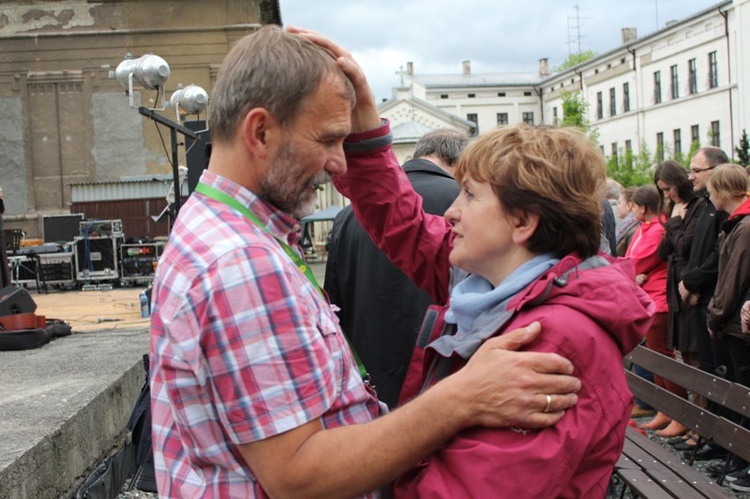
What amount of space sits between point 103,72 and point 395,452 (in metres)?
27.4

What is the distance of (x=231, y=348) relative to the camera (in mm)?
1436

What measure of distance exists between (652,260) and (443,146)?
13.7 feet

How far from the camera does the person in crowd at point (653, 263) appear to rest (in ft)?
25.5

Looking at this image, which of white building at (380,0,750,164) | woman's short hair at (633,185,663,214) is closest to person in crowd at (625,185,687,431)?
woman's short hair at (633,185,663,214)

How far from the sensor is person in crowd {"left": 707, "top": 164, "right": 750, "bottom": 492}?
5.84 meters

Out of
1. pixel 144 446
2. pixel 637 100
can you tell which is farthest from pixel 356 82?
pixel 637 100

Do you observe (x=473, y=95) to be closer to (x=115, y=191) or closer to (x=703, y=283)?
(x=115, y=191)

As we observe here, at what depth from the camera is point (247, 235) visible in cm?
153

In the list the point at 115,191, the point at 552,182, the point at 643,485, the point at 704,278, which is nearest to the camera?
the point at 552,182

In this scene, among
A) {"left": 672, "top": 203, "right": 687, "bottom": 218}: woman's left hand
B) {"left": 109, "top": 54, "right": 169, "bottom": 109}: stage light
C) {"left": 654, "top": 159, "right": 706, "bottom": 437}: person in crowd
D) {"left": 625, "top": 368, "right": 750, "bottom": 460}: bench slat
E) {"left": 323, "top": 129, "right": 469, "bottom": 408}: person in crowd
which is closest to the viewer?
{"left": 323, "top": 129, "right": 469, "bottom": 408}: person in crowd

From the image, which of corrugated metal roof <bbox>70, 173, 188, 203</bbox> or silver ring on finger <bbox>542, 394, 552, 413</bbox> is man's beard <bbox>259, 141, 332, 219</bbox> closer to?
silver ring on finger <bbox>542, 394, 552, 413</bbox>

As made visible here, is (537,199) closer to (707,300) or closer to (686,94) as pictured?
(707,300)

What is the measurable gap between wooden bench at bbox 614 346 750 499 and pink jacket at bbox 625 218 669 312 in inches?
77.2

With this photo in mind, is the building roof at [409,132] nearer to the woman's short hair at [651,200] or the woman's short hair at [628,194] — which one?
the woman's short hair at [628,194]
